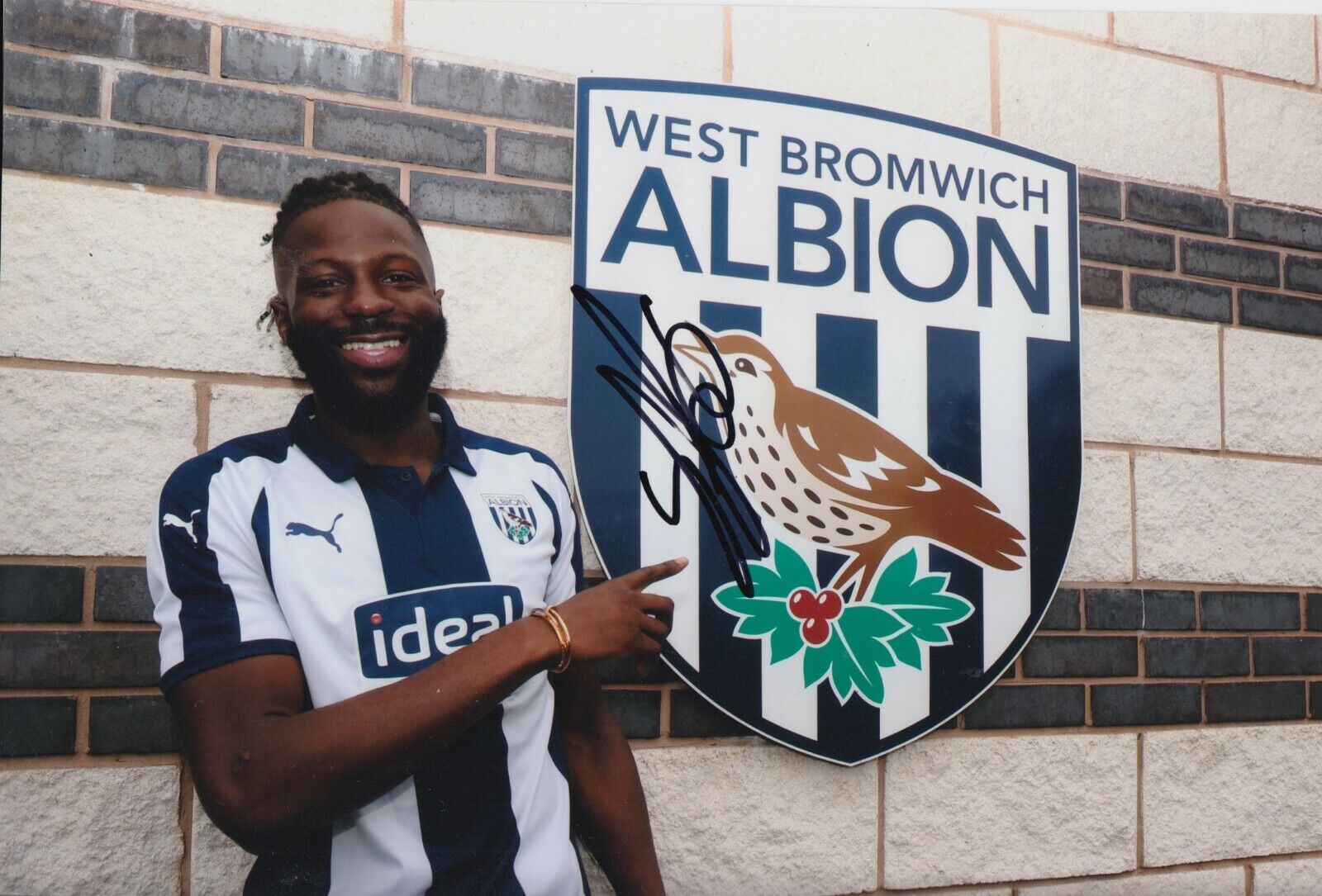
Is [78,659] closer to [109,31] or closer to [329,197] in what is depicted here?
[329,197]

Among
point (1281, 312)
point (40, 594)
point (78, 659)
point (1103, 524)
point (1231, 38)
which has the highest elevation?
point (1231, 38)

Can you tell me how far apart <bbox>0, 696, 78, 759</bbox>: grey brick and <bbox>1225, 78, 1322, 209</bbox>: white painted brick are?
2651 mm

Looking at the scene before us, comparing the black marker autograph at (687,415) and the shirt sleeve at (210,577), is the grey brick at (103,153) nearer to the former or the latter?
the shirt sleeve at (210,577)

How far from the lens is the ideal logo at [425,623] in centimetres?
152

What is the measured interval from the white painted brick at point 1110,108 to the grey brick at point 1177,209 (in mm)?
34

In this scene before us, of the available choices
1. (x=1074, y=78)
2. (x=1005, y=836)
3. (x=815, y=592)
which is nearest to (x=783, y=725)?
(x=815, y=592)

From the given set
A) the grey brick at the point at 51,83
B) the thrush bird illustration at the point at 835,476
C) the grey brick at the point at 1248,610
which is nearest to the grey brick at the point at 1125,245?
the thrush bird illustration at the point at 835,476

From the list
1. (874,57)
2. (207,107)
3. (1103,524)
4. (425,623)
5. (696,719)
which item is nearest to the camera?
(425,623)

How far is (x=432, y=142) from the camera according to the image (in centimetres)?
190

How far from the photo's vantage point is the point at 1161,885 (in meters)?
A: 2.29

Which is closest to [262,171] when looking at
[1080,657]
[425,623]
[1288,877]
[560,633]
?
[425,623]

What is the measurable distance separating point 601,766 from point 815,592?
54 centimetres

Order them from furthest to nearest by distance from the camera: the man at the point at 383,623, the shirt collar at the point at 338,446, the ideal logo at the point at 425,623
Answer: the shirt collar at the point at 338,446
the ideal logo at the point at 425,623
the man at the point at 383,623

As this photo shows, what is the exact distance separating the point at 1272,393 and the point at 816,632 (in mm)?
1316
